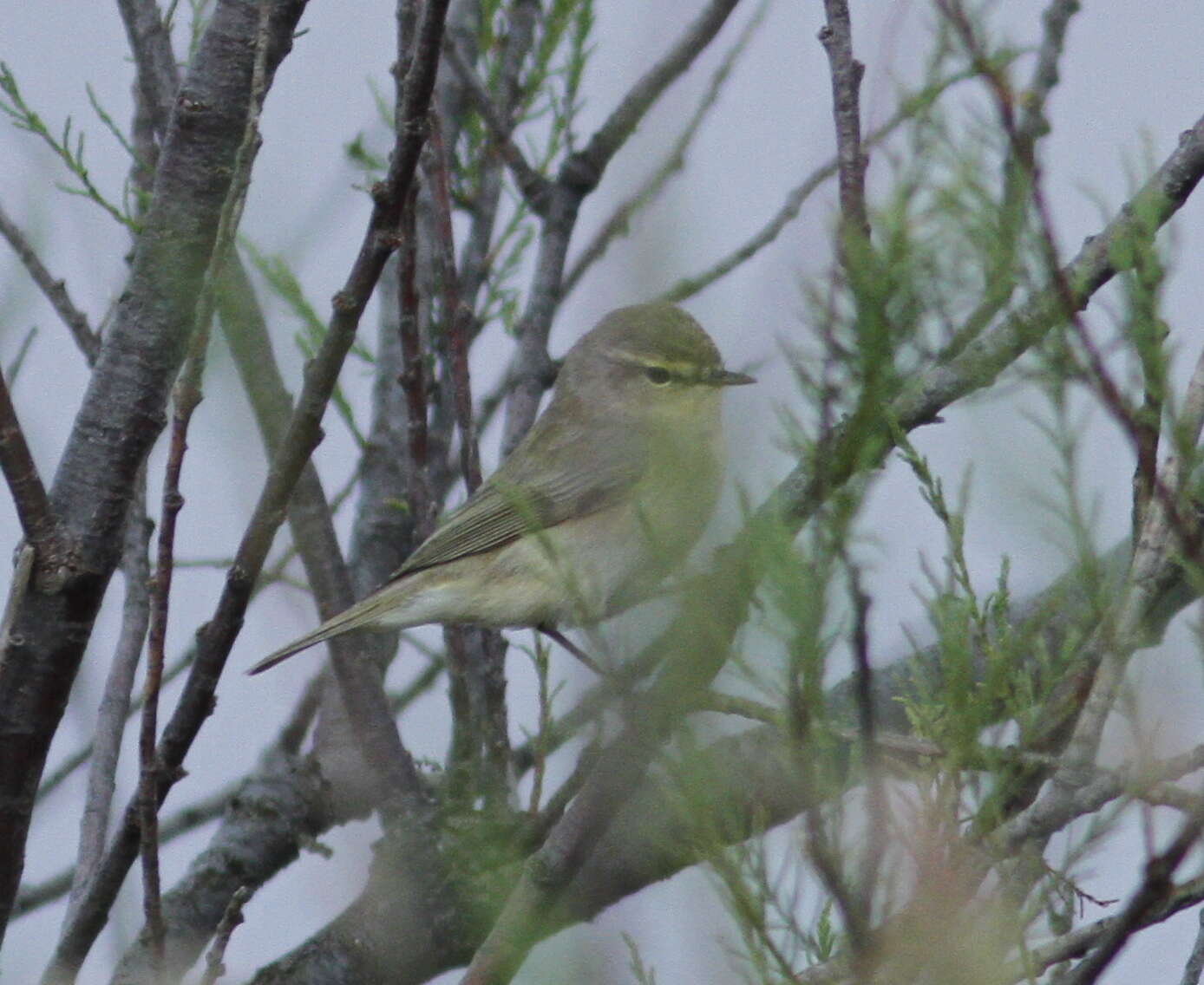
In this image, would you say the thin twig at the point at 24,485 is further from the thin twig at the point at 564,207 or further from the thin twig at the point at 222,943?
the thin twig at the point at 564,207

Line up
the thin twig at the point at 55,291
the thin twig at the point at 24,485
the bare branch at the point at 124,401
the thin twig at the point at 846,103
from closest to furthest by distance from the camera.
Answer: the thin twig at the point at 846,103 → the thin twig at the point at 24,485 → the bare branch at the point at 124,401 → the thin twig at the point at 55,291

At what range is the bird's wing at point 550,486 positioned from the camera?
18.0ft

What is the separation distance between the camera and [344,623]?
444cm

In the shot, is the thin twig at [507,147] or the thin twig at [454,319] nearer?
the thin twig at [454,319]

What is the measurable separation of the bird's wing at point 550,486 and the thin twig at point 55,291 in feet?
5.18

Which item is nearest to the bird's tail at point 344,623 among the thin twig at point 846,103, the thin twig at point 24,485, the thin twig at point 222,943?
the thin twig at point 24,485

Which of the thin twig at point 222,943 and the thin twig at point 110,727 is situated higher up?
the thin twig at point 110,727

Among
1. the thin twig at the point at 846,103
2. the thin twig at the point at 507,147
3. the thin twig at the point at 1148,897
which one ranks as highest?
the thin twig at the point at 507,147

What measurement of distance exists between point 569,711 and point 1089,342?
131cm

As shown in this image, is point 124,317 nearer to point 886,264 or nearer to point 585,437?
point 886,264

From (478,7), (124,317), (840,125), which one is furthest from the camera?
(478,7)

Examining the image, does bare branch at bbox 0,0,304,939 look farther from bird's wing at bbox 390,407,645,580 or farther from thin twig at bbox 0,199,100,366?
bird's wing at bbox 390,407,645,580

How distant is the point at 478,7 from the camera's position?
5504mm

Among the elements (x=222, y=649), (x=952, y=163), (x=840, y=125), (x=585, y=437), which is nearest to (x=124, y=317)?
(x=222, y=649)
